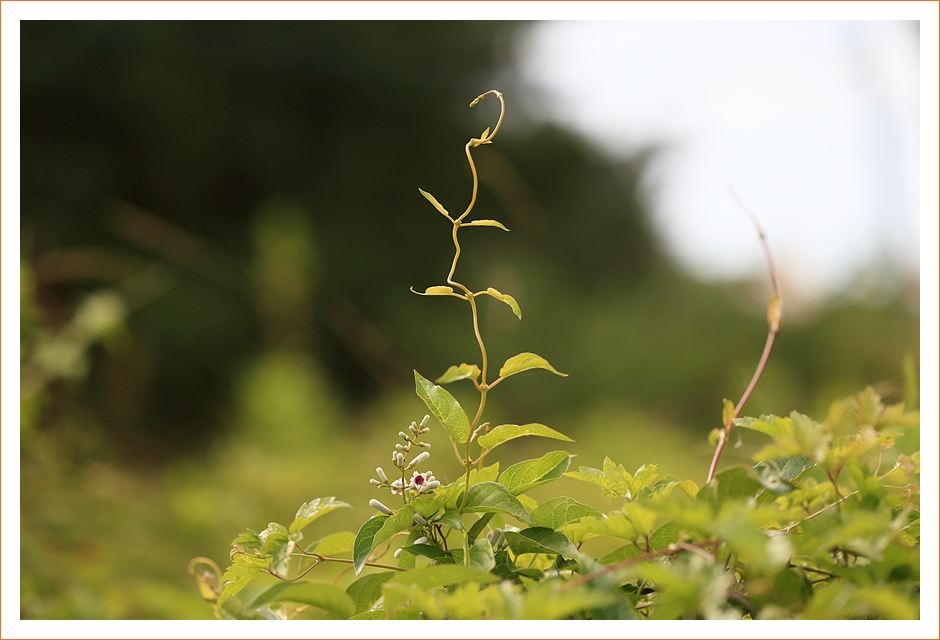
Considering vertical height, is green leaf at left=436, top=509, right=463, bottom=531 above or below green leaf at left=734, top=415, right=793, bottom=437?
below

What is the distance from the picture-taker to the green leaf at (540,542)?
0.22 m

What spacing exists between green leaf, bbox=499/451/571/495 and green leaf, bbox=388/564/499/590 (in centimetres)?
6

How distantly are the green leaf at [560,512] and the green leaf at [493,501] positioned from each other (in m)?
0.02

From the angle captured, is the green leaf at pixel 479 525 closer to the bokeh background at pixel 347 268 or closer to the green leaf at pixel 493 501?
the green leaf at pixel 493 501

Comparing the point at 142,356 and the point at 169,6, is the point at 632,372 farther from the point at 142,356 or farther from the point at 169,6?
the point at 169,6

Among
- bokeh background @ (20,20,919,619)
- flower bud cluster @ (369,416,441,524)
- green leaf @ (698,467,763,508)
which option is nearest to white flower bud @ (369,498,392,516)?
flower bud cluster @ (369,416,441,524)

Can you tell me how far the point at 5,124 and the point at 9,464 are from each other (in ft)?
0.60

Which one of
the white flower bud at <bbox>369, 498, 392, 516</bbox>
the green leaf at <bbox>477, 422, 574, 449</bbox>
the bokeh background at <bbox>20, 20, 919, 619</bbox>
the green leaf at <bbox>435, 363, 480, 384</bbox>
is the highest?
the bokeh background at <bbox>20, 20, 919, 619</bbox>

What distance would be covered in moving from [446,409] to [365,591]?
0.07m

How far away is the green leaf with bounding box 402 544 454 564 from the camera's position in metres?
0.22

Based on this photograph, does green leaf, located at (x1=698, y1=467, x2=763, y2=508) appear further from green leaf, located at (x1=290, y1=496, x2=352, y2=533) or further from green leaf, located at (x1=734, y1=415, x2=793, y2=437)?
green leaf, located at (x1=290, y1=496, x2=352, y2=533)

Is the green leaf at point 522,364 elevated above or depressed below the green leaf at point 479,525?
above

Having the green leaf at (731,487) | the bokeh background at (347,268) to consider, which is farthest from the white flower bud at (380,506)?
the bokeh background at (347,268)

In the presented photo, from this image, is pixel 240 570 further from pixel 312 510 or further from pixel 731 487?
pixel 731 487
